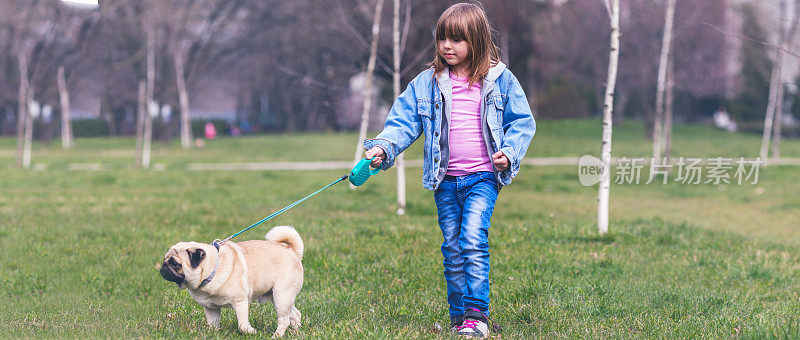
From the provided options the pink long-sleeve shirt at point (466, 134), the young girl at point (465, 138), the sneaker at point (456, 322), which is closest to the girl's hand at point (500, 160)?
the young girl at point (465, 138)

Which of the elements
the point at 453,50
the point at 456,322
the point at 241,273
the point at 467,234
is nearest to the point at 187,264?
the point at 241,273

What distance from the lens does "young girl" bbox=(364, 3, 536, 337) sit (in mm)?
4492

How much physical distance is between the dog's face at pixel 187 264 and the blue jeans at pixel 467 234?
1514 millimetres

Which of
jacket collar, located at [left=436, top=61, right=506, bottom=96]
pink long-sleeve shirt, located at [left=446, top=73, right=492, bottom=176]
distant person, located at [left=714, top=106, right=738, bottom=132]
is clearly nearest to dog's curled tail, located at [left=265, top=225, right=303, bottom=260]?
pink long-sleeve shirt, located at [left=446, top=73, right=492, bottom=176]

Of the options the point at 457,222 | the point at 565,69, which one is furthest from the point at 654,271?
the point at 565,69

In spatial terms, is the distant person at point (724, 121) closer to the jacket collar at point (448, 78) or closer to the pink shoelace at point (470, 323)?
the jacket collar at point (448, 78)

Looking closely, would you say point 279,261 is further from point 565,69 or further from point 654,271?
point 565,69

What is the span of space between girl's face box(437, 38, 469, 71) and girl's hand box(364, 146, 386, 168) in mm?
725

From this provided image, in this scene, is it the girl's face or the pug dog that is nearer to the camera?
the pug dog

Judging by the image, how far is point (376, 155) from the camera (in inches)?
175

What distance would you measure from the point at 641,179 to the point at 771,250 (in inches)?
442

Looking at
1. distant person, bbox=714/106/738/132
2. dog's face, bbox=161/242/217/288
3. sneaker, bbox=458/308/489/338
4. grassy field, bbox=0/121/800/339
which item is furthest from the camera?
distant person, bbox=714/106/738/132

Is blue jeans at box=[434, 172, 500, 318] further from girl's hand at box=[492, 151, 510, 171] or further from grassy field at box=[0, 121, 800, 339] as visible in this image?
grassy field at box=[0, 121, 800, 339]

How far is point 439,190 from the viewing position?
4.70 meters
